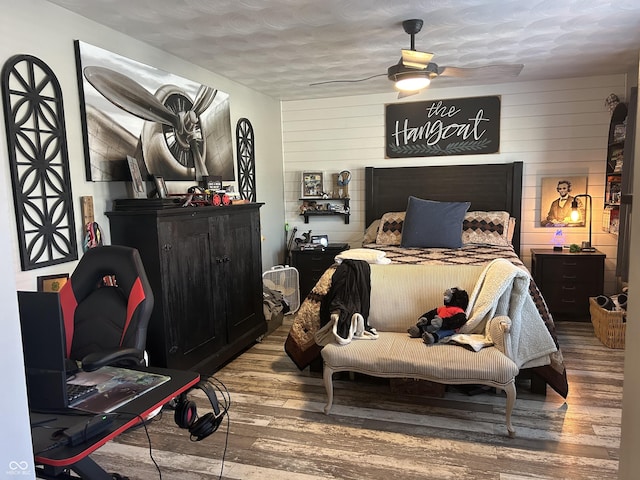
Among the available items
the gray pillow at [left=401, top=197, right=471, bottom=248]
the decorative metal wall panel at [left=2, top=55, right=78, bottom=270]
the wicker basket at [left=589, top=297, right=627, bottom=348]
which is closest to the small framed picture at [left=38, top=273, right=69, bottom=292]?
the decorative metal wall panel at [left=2, top=55, right=78, bottom=270]

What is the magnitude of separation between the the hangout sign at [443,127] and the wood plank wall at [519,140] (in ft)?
0.23

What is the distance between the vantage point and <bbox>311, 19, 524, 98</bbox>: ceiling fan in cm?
292

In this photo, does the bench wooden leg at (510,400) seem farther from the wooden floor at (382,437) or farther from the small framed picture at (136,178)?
the small framed picture at (136,178)

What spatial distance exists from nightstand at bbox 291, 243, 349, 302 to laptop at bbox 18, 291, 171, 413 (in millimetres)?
3667

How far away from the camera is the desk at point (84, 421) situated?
1.08m

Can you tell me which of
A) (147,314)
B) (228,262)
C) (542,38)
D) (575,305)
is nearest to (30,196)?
(147,314)

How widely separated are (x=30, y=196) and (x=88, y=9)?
108 cm

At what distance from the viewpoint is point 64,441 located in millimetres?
1104

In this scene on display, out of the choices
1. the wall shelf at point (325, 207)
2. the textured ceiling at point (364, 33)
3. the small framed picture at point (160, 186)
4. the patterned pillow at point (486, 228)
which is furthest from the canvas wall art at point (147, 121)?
the patterned pillow at point (486, 228)

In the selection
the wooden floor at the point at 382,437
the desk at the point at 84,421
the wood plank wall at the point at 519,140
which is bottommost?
the wooden floor at the point at 382,437

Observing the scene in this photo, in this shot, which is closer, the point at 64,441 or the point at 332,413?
the point at 64,441

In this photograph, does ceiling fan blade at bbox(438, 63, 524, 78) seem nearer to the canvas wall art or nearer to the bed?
the bed

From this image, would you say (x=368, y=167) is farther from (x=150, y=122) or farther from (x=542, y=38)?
(x=150, y=122)

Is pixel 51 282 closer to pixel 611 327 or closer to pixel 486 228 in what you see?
pixel 486 228
